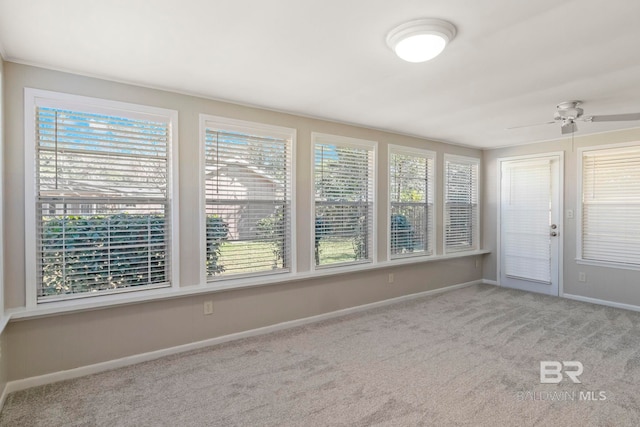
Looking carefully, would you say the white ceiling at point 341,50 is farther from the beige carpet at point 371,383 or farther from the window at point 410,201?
the beige carpet at point 371,383

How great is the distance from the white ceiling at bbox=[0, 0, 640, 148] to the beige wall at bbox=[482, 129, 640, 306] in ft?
4.64

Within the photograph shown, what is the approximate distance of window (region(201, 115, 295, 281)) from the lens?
341 cm

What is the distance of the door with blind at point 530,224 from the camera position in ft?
17.2

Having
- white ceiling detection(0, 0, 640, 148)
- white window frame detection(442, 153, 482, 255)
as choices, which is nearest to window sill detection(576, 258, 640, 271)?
white window frame detection(442, 153, 482, 255)

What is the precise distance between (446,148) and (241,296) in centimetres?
389

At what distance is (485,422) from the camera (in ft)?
7.11

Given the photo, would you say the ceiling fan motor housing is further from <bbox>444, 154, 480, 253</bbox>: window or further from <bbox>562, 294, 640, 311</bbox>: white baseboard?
<bbox>562, 294, 640, 311</bbox>: white baseboard

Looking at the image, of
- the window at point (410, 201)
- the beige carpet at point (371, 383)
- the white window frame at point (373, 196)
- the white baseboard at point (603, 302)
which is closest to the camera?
the beige carpet at point (371, 383)

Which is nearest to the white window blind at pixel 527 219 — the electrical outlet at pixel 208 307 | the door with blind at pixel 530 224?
the door with blind at pixel 530 224

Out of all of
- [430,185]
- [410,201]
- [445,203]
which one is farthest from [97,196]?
[445,203]

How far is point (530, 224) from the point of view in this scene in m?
5.54

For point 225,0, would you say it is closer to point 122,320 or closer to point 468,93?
point 468,93

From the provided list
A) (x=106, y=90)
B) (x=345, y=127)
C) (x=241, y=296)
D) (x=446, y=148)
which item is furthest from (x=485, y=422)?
(x=446, y=148)

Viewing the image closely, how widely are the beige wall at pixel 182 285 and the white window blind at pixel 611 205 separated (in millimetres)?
2674
